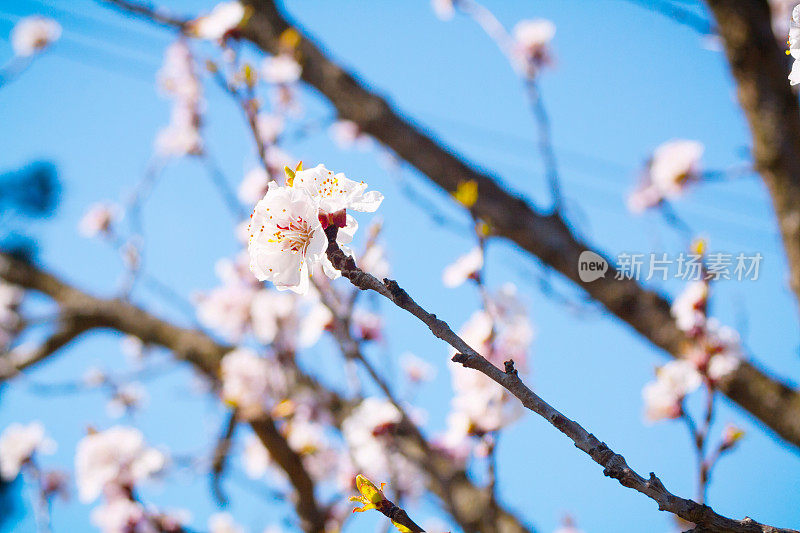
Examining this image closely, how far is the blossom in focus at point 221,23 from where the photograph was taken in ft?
4.61

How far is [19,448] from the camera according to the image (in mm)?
2141

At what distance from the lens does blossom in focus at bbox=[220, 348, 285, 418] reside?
6.34 feet

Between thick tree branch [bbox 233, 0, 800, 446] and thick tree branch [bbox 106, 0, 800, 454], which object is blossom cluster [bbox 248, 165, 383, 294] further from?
thick tree branch [bbox 233, 0, 800, 446]

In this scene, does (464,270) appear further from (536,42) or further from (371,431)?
(536,42)

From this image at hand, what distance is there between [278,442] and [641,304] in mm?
1367

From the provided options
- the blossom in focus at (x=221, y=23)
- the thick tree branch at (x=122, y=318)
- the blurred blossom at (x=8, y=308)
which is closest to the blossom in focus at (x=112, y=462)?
the thick tree branch at (x=122, y=318)

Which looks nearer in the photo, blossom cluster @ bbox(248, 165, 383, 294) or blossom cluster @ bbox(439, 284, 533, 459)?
blossom cluster @ bbox(248, 165, 383, 294)

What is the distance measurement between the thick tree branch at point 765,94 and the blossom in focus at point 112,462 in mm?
1967

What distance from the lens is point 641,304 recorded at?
1.74 meters

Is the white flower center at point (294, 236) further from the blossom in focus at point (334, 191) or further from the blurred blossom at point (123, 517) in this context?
the blurred blossom at point (123, 517)

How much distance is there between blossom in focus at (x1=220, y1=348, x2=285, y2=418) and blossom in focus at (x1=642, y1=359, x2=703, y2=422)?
1.25 metres

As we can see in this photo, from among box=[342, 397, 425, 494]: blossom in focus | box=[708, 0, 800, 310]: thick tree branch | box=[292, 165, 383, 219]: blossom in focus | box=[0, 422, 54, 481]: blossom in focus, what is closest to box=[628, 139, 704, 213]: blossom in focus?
box=[708, 0, 800, 310]: thick tree branch

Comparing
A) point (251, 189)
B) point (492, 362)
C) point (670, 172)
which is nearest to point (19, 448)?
point (251, 189)

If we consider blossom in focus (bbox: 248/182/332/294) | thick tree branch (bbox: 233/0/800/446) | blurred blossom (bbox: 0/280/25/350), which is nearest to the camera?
blossom in focus (bbox: 248/182/332/294)
